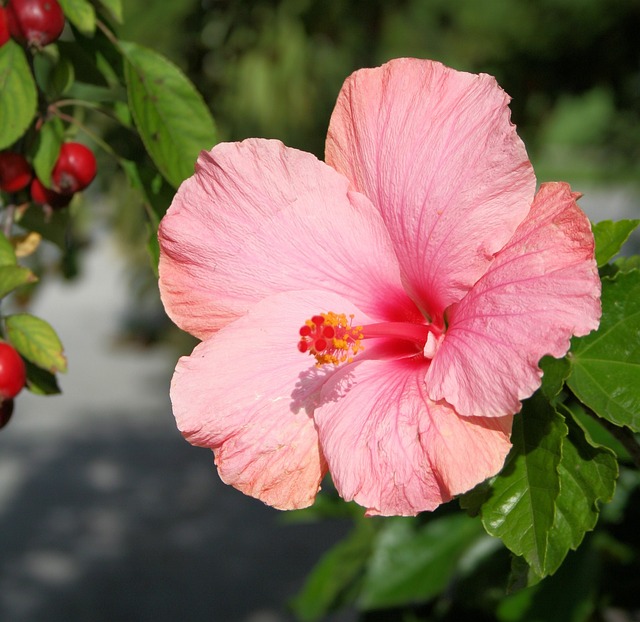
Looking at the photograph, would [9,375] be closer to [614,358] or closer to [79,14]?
[79,14]

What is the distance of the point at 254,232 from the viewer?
736mm

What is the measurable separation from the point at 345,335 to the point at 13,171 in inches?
17.3

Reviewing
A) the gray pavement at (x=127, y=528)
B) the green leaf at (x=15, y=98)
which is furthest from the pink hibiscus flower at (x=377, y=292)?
the gray pavement at (x=127, y=528)

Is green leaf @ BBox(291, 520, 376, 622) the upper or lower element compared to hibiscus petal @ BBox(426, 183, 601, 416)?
lower

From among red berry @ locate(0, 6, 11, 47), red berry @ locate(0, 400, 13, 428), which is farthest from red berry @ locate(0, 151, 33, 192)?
red berry @ locate(0, 400, 13, 428)

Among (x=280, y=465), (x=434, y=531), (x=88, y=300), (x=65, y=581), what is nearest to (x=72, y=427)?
(x=65, y=581)

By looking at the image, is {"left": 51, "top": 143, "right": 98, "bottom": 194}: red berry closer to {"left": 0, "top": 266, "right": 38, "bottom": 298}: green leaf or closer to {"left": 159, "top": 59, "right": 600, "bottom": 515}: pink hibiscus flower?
{"left": 0, "top": 266, "right": 38, "bottom": 298}: green leaf

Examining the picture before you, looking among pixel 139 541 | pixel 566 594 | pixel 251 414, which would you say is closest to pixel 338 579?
pixel 566 594

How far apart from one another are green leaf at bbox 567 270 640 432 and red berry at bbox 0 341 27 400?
553 millimetres

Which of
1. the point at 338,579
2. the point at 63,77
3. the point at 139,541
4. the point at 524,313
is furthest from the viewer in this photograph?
the point at 139,541

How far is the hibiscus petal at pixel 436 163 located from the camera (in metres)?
0.67

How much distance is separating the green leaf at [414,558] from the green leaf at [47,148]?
75cm

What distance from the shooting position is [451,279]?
0.71 m

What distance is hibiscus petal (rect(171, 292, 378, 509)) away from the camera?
698 millimetres
